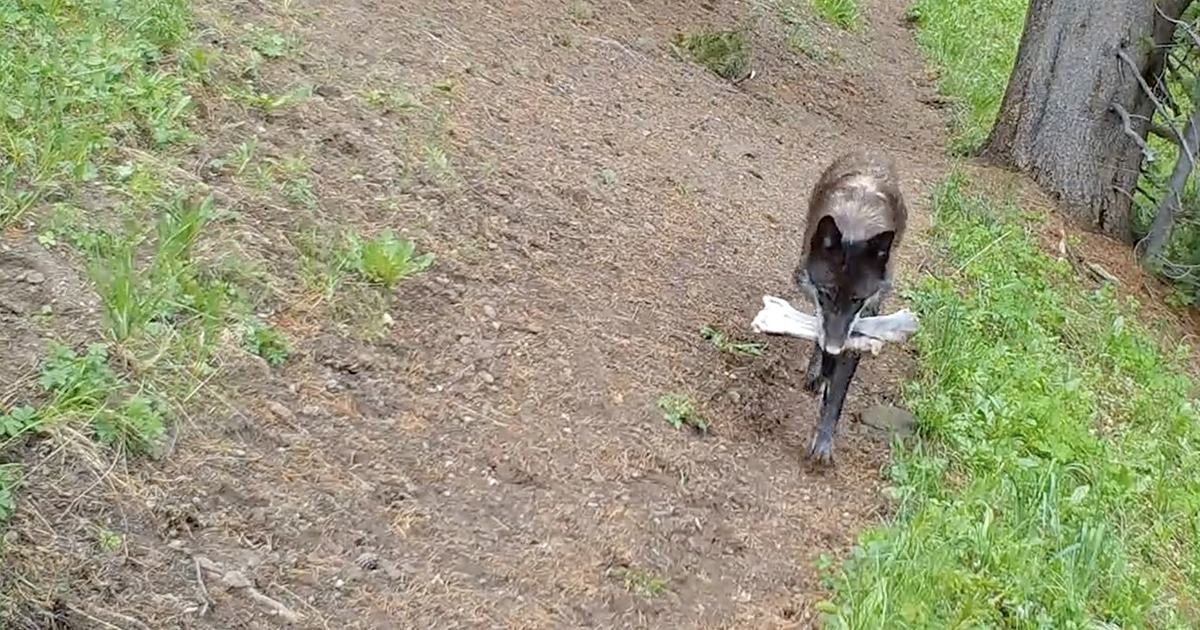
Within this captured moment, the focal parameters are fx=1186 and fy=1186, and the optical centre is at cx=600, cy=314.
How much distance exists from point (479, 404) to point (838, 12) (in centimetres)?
968

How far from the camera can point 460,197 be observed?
5.60m

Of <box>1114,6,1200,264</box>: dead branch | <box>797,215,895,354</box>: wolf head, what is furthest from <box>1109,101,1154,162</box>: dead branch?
<box>797,215,895,354</box>: wolf head

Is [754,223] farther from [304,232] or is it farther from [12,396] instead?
[12,396]

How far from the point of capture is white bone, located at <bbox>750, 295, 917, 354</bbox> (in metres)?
5.08

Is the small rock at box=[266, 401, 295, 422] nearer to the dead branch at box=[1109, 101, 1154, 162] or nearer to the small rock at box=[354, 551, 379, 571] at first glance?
the small rock at box=[354, 551, 379, 571]

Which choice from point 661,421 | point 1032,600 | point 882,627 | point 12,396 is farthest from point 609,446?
point 12,396

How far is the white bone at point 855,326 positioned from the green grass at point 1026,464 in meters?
0.53

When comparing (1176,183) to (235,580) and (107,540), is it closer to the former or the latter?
(235,580)

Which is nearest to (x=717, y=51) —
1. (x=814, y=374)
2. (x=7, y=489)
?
(x=814, y=374)

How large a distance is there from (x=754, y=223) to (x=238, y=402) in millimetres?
4071

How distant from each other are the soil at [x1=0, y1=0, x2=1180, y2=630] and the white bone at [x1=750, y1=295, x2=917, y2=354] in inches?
12.1

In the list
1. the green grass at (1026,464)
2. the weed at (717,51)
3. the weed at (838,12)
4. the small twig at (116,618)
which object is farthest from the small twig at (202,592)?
the weed at (838,12)

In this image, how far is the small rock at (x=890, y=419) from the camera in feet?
18.1

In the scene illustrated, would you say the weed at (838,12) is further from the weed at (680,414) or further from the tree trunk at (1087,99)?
the weed at (680,414)
